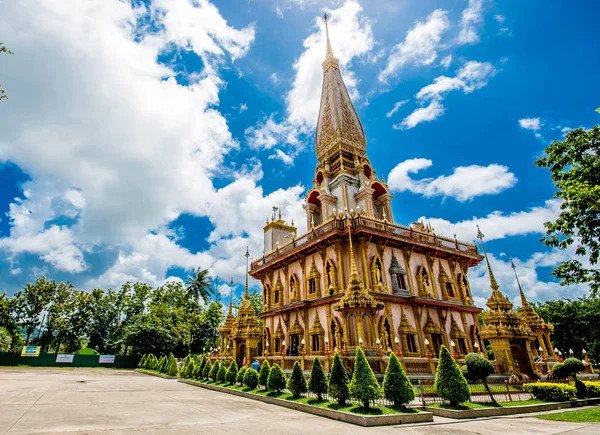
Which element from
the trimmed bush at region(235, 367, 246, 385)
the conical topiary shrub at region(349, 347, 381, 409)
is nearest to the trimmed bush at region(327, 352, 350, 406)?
the conical topiary shrub at region(349, 347, 381, 409)

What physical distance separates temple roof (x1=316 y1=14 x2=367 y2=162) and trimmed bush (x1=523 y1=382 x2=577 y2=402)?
2477 centimetres

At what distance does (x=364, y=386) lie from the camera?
10.8 m

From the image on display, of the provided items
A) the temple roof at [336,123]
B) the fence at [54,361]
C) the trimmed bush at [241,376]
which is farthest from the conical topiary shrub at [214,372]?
the fence at [54,361]

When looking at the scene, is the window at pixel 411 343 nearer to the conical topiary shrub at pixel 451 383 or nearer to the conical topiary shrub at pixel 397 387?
the conical topiary shrub at pixel 451 383

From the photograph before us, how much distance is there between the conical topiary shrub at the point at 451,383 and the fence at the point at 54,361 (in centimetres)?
5131

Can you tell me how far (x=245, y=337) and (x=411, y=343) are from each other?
1195cm

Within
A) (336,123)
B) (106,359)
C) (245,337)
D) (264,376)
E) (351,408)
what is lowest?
(351,408)

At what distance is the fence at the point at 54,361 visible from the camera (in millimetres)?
47609

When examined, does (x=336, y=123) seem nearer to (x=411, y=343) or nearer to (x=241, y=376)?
(x=411, y=343)

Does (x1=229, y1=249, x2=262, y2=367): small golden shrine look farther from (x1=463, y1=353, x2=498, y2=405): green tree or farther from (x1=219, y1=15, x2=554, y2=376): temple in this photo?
(x1=463, y1=353, x2=498, y2=405): green tree

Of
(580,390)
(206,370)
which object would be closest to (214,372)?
(206,370)

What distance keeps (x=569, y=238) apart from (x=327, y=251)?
14.5 metres

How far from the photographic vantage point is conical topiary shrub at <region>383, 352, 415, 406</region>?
1084 centimetres

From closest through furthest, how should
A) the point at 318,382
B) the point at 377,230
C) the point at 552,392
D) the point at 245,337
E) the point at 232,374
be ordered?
the point at 318,382 → the point at 552,392 → the point at 232,374 → the point at 377,230 → the point at 245,337
